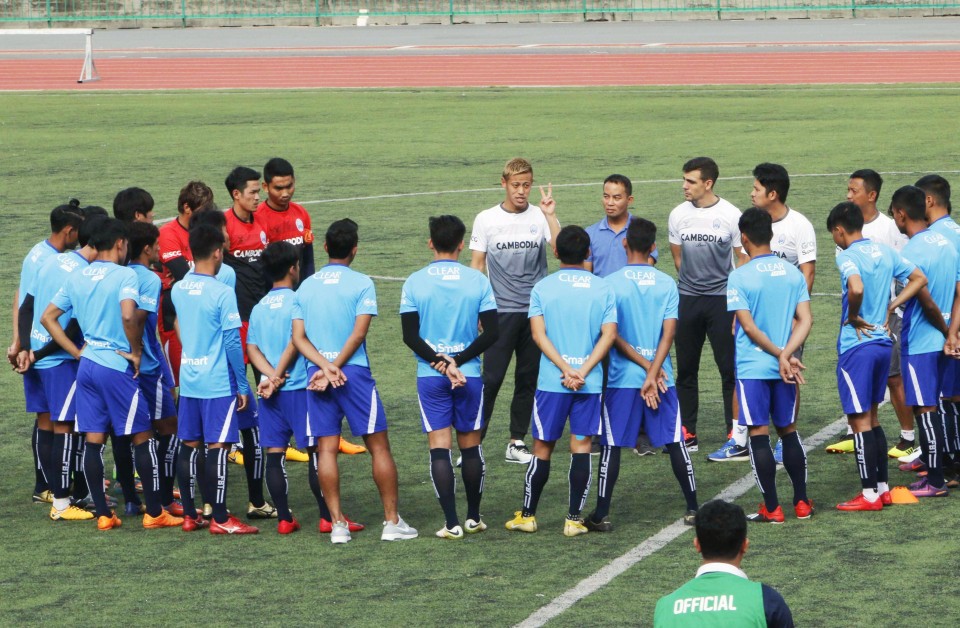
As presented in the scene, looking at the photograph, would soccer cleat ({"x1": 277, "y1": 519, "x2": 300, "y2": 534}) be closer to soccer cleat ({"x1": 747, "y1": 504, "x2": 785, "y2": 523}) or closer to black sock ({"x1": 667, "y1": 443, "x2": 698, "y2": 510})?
black sock ({"x1": 667, "y1": 443, "x2": 698, "y2": 510})

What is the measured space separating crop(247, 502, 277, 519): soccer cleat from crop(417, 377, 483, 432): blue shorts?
1.36 metres

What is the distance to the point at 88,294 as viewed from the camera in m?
9.09

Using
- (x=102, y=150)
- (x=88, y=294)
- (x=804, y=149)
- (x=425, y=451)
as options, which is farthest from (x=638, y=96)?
(x=88, y=294)

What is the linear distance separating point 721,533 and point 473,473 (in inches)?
149

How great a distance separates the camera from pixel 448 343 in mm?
8891

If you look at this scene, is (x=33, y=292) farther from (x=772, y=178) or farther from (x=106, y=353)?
(x=772, y=178)

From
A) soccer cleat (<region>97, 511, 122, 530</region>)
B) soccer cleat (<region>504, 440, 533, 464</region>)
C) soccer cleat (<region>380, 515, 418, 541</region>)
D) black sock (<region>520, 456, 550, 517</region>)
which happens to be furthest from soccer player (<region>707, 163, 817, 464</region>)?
soccer cleat (<region>97, 511, 122, 530</region>)

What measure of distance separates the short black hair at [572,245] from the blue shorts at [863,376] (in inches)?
73.5

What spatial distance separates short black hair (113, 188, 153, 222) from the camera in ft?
33.0

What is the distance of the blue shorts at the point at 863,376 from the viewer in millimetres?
9141

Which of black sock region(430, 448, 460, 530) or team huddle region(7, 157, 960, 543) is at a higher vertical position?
team huddle region(7, 157, 960, 543)

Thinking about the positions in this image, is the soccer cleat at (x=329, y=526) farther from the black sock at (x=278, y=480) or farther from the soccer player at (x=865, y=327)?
the soccer player at (x=865, y=327)

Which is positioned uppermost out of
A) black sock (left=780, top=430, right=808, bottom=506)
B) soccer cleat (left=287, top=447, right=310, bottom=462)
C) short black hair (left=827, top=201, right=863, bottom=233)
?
short black hair (left=827, top=201, right=863, bottom=233)

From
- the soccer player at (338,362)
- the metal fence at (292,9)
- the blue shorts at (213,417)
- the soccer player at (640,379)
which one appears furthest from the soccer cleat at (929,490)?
the metal fence at (292,9)
